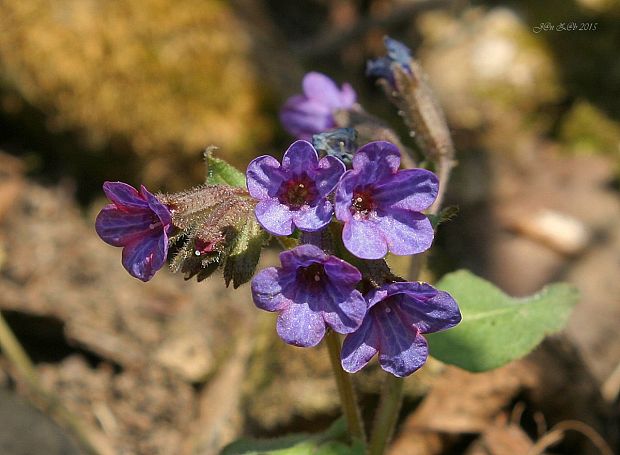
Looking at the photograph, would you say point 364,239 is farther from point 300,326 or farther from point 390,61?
point 390,61

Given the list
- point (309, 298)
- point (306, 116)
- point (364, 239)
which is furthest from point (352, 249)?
point (306, 116)

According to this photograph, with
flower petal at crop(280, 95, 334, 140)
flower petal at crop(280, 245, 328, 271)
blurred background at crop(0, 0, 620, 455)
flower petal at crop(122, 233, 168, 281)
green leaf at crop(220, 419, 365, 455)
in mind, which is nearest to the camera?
flower petal at crop(280, 245, 328, 271)

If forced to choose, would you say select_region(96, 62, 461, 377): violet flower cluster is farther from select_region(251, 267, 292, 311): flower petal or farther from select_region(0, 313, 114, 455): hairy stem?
select_region(0, 313, 114, 455): hairy stem

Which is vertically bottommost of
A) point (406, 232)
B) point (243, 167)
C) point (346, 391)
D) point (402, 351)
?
point (243, 167)

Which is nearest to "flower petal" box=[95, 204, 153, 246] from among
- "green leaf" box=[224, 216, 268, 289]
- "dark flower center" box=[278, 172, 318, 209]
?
"green leaf" box=[224, 216, 268, 289]

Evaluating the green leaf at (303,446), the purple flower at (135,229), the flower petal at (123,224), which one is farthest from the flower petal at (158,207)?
the green leaf at (303,446)

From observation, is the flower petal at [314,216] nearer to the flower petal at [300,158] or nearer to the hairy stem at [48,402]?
the flower petal at [300,158]

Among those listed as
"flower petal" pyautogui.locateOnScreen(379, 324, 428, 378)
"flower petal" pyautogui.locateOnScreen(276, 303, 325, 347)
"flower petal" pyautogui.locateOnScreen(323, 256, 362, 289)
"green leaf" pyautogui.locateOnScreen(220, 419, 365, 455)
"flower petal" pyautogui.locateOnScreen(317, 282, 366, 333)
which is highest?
"flower petal" pyautogui.locateOnScreen(323, 256, 362, 289)
